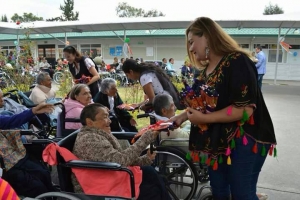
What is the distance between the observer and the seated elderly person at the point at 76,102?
3635 millimetres

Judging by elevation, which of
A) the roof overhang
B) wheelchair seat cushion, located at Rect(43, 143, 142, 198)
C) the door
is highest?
the roof overhang

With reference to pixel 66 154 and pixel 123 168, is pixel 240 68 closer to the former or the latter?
pixel 123 168

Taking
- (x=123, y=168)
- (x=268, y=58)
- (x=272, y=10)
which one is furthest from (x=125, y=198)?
(x=272, y=10)

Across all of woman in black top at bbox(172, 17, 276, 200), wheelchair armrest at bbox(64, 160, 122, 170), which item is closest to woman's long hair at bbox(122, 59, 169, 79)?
wheelchair armrest at bbox(64, 160, 122, 170)

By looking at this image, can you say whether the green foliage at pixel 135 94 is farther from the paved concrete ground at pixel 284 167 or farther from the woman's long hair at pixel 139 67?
the woman's long hair at pixel 139 67

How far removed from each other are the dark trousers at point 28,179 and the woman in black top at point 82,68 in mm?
2489

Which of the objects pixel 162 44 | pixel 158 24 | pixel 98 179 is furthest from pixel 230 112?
pixel 162 44

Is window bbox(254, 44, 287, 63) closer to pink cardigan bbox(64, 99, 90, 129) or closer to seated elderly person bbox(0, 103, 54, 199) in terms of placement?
pink cardigan bbox(64, 99, 90, 129)

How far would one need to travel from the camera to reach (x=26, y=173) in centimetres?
250

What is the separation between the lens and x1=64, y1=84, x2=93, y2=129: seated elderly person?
3.63 meters

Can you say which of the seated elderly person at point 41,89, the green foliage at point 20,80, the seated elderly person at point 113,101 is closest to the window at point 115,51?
the green foliage at point 20,80

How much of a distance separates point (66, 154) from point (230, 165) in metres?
1.18

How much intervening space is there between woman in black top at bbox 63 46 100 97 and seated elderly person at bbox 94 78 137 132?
A: 0.75m

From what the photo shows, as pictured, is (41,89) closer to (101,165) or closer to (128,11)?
(101,165)
